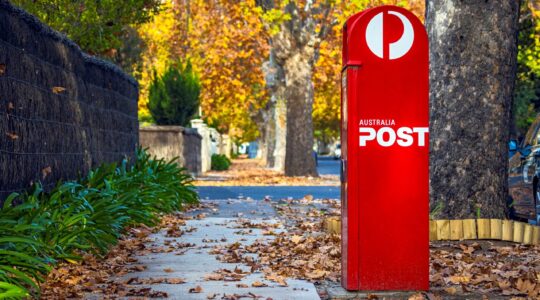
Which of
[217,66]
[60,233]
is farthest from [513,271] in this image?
[217,66]

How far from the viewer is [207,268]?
9.58 meters

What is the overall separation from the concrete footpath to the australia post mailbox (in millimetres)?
613

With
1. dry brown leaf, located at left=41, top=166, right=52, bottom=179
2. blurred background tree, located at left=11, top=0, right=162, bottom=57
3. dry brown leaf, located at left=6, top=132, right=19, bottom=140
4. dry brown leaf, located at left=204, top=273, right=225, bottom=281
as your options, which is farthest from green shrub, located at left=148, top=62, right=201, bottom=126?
dry brown leaf, located at left=204, top=273, right=225, bottom=281

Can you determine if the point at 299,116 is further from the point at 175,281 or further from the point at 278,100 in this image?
the point at 175,281

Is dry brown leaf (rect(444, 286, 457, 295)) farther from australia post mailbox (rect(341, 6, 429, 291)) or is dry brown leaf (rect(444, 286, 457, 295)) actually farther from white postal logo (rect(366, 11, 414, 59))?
white postal logo (rect(366, 11, 414, 59))

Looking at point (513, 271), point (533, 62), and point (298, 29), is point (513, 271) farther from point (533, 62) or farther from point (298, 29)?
point (533, 62)

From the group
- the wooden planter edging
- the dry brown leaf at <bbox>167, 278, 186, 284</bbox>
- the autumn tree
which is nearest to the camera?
the dry brown leaf at <bbox>167, 278, 186, 284</bbox>

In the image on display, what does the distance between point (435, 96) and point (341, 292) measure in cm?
433

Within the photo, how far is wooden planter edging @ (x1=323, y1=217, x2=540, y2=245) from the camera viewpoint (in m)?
11.4

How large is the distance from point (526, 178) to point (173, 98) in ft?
72.4

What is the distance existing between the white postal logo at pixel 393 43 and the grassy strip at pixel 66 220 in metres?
3.00

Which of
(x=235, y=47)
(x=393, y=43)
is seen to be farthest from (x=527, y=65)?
(x=393, y=43)

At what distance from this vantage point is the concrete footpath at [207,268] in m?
8.04

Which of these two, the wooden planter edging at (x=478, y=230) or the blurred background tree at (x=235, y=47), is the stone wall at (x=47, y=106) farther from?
the blurred background tree at (x=235, y=47)
